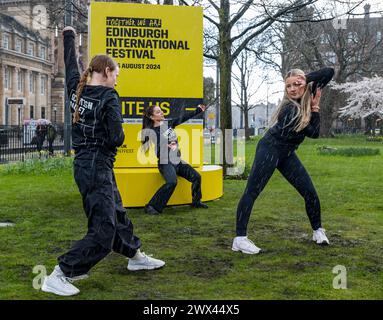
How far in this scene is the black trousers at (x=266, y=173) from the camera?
595 centimetres

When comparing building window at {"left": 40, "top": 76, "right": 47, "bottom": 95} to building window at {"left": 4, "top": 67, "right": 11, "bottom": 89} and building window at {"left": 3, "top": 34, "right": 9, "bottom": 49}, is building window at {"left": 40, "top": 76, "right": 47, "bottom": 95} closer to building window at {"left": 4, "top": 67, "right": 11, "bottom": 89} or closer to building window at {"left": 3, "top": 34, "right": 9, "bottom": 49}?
building window at {"left": 4, "top": 67, "right": 11, "bottom": 89}

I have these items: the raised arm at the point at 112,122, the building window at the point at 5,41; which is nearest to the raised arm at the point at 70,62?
the raised arm at the point at 112,122

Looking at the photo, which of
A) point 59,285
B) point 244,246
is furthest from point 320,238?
point 59,285

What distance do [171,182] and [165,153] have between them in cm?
48

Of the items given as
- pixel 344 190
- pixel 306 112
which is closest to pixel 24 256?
pixel 306 112

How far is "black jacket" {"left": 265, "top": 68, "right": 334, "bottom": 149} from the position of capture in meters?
5.87

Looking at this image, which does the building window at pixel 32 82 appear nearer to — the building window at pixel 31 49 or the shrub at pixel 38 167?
the building window at pixel 31 49

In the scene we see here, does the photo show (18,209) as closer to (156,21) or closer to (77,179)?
(156,21)

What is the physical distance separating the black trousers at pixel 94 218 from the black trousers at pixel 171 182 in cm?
378

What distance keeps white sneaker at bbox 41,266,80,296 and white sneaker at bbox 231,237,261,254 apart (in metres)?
2.03

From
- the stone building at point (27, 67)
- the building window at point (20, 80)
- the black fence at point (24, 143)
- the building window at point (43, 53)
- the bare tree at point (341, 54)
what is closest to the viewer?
the black fence at point (24, 143)

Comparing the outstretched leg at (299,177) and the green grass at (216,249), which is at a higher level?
the outstretched leg at (299,177)

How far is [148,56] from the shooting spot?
911cm

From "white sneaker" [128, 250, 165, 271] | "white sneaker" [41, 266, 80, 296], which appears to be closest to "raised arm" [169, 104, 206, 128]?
"white sneaker" [128, 250, 165, 271]
